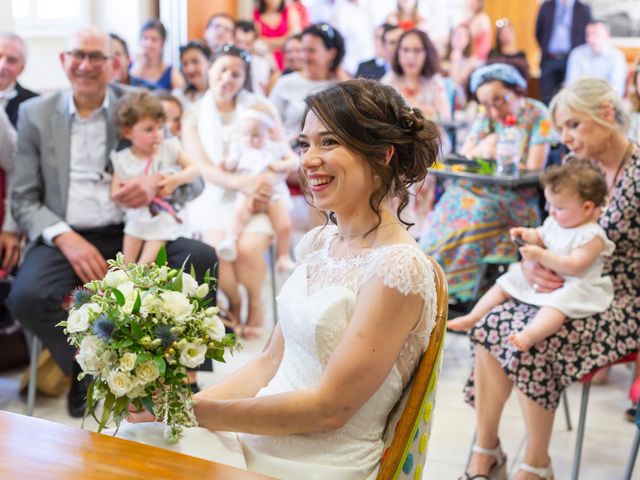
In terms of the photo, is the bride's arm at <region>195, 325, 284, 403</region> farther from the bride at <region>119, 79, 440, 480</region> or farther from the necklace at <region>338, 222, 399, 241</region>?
the necklace at <region>338, 222, 399, 241</region>

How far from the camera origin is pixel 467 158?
15.3 feet

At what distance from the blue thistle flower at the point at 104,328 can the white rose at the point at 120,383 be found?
0.22ft

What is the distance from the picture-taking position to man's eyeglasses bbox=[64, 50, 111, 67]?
383cm

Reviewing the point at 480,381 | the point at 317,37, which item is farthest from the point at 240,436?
the point at 317,37

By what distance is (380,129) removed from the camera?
79.2 inches

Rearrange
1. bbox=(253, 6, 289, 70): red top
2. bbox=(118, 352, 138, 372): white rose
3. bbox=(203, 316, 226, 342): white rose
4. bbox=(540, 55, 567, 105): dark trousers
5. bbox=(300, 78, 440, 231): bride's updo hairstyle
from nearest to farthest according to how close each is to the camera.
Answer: bbox=(118, 352, 138, 372): white rose, bbox=(203, 316, 226, 342): white rose, bbox=(300, 78, 440, 231): bride's updo hairstyle, bbox=(253, 6, 289, 70): red top, bbox=(540, 55, 567, 105): dark trousers

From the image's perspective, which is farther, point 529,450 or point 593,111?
point 593,111

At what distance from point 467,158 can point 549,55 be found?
570cm

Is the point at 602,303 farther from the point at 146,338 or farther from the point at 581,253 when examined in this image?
the point at 146,338

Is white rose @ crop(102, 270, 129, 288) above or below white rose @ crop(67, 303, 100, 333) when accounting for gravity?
above

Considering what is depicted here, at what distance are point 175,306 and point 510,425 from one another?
7.10 ft

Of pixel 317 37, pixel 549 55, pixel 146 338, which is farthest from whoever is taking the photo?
pixel 549 55

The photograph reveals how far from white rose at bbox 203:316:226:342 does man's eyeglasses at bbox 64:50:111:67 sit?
7.39 feet

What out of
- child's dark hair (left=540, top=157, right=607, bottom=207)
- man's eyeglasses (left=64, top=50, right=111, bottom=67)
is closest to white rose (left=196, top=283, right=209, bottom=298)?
child's dark hair (left=540, top=157, right=607, bottom=207)
